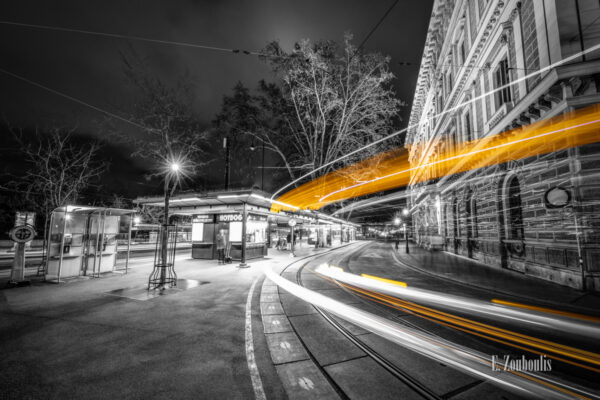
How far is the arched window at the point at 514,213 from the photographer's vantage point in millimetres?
11883

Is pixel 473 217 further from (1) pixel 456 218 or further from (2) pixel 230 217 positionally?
(2) pixel 230 217

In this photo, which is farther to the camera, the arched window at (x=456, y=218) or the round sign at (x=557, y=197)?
the arched window at (x=456, y=218)

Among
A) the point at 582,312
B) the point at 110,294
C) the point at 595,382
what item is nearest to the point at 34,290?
the point at 110,294

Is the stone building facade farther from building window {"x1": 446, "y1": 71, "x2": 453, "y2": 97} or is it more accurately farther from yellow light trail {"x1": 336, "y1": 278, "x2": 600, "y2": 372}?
yellow light trail {"x1": 336, "y1": 278, "x2": 600, "y2": 372}

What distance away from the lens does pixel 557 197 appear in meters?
8.67

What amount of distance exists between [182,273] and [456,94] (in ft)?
77.4

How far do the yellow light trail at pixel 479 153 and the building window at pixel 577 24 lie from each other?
2566 millimetres

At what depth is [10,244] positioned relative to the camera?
88.2 feet

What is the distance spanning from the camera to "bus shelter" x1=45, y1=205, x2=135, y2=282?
9062mm

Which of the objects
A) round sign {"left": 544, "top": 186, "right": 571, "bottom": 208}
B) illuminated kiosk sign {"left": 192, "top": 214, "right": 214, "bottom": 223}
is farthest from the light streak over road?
illuminated kiosk sign {"left": 192, "top": 214, "right": 214, "bottom": 223}

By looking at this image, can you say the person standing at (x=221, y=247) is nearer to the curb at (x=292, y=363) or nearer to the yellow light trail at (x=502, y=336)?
the curb at (x=292, y=363)

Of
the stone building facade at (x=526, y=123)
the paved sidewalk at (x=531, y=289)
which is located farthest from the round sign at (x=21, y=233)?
the stone building facade at (x=526, y=123)

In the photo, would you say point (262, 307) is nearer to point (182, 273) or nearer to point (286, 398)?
point (286, 398)

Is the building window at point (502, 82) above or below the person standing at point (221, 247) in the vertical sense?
above
